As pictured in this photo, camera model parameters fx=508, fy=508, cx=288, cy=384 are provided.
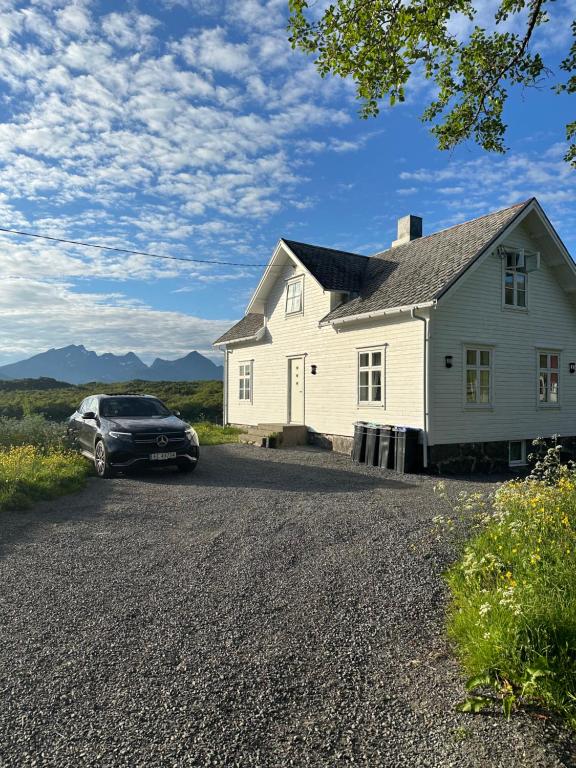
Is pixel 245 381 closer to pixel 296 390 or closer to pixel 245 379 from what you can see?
pixel 245 379

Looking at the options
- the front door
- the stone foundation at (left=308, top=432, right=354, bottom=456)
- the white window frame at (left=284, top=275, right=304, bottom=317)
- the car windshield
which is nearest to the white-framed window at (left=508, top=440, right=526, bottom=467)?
the stone foundation at (left=308, top=432, right=354, bottom=456)

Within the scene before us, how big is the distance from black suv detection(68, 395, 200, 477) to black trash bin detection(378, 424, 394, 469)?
478 cm

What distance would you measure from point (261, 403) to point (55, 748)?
17770mm

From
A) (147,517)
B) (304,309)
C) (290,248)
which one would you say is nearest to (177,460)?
(147,517)

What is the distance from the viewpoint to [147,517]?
7.63 m

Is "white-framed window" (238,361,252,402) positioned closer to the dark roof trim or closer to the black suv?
the dark roof trim

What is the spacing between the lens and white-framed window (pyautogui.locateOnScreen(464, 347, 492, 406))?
13.6 metres

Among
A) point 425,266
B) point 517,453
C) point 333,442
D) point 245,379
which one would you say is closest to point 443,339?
point 425,266

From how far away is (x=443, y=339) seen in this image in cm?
1299

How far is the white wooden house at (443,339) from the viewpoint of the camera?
13000 mm

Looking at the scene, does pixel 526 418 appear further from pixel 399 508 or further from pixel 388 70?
pixel 388 70

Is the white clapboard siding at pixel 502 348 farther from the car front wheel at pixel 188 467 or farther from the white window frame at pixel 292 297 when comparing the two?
the white window frame at pixel 292 297

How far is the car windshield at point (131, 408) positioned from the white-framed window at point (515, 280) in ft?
33.1

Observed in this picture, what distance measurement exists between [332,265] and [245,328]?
574 cm
